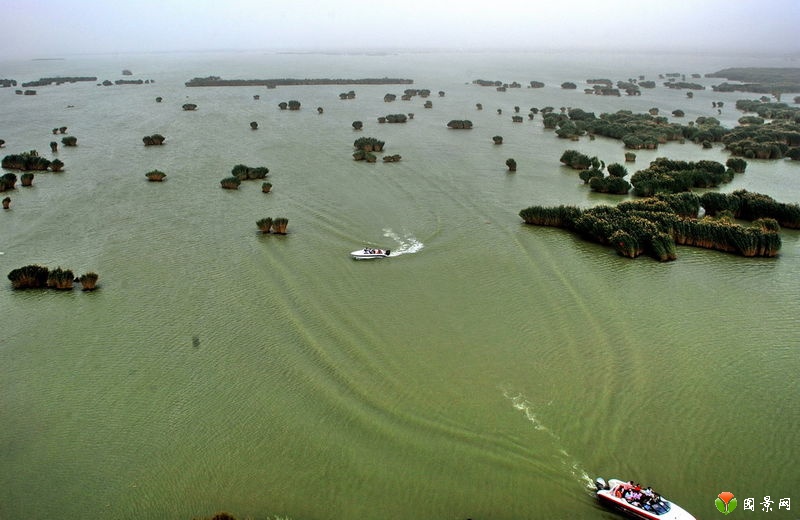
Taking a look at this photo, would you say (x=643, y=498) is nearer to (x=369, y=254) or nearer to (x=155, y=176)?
(x=369, y=254)

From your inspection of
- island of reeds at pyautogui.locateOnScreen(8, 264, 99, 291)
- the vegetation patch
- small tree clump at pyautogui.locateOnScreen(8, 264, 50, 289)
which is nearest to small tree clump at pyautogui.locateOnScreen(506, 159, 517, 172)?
the vegetation patch

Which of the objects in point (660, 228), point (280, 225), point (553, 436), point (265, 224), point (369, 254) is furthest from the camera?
point (265, 224)

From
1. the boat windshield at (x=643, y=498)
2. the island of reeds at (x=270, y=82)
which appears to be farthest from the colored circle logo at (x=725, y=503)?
the island of reeds at (x=270, y=82)

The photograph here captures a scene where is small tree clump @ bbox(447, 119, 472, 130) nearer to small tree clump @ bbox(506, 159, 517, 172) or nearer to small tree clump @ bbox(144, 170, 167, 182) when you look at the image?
small tree clump @ bbox(506, 159, 517, 172)

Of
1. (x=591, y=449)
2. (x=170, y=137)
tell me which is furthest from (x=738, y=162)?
(x=170, y=137)

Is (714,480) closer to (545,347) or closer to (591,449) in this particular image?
(591,449)

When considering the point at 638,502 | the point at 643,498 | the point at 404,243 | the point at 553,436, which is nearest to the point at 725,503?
the point at 643,498
